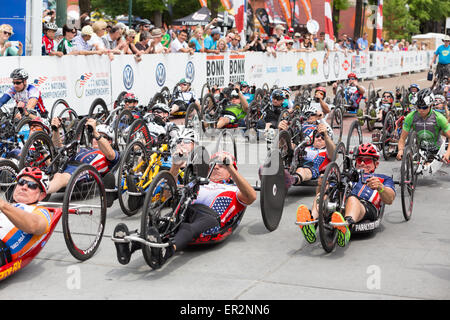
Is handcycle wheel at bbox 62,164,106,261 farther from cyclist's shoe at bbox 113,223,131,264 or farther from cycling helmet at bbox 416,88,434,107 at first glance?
cycling helmet at bbox 416,88,434,107

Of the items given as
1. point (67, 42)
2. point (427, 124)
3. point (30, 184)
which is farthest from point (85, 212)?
point (67, 42)

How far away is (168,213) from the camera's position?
6938 mm

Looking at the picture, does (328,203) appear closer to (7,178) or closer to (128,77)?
(7,178)

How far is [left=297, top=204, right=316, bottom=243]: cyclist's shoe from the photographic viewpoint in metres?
7.09

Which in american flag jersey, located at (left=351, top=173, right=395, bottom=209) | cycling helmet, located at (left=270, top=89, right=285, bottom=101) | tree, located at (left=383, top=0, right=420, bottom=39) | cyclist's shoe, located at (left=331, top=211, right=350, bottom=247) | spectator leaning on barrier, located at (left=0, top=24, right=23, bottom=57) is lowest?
cyclist's shoe, located at (left=331, top=211, right=350, bottom=247)

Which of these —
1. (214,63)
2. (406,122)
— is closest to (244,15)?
(214,63)

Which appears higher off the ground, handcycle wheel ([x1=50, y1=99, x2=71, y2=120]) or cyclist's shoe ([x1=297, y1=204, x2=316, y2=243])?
handcycle wheel ([x1=50, y1=99, x2=71, y2=120])

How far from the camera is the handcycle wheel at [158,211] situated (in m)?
6.28

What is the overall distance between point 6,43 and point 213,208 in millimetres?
8394

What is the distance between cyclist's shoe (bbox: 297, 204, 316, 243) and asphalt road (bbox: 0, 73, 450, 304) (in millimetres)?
168

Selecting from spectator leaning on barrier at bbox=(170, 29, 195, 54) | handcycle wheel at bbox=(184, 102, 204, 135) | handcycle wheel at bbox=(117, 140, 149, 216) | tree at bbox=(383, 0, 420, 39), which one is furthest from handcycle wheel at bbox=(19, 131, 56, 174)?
tree at bbox=(383, 0, 420, 39)

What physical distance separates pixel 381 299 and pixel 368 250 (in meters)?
1.61

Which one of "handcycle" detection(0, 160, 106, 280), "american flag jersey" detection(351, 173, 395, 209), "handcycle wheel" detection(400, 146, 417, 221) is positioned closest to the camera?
"handcycle" detection(0, 160, 106, 280)

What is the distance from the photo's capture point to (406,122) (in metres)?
11.0
